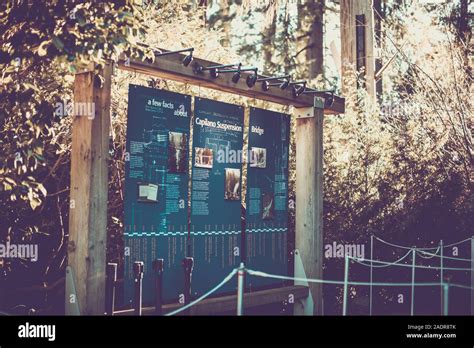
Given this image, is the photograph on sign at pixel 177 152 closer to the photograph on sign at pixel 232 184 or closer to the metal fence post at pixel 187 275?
the photograph on sign at pixel 232 184

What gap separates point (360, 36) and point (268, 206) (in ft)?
20.8

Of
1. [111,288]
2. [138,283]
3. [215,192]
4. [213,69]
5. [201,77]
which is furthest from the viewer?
[215,192]

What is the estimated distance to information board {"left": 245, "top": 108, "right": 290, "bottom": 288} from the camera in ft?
31.8

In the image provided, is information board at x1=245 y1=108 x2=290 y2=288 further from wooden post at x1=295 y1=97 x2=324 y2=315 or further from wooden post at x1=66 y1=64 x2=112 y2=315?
wooden post at x1=66 y1=64 x2=112 y2=315

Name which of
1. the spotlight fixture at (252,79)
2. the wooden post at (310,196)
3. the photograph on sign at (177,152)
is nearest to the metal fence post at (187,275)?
the photograph on sign at (177,152)

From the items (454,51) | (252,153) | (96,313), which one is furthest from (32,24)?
(454,51)

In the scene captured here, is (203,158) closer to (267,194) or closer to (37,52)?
(267,194)

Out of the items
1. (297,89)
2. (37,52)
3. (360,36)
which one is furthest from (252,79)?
(360,36)

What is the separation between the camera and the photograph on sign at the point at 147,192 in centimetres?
783

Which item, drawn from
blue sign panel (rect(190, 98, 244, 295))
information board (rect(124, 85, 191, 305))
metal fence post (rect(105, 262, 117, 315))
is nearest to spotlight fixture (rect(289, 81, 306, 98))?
blue sign panel (rect(190, 98, 244, 295))

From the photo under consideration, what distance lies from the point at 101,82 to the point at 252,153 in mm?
3106

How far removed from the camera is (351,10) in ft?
49.2

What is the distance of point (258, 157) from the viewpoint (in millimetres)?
9844
